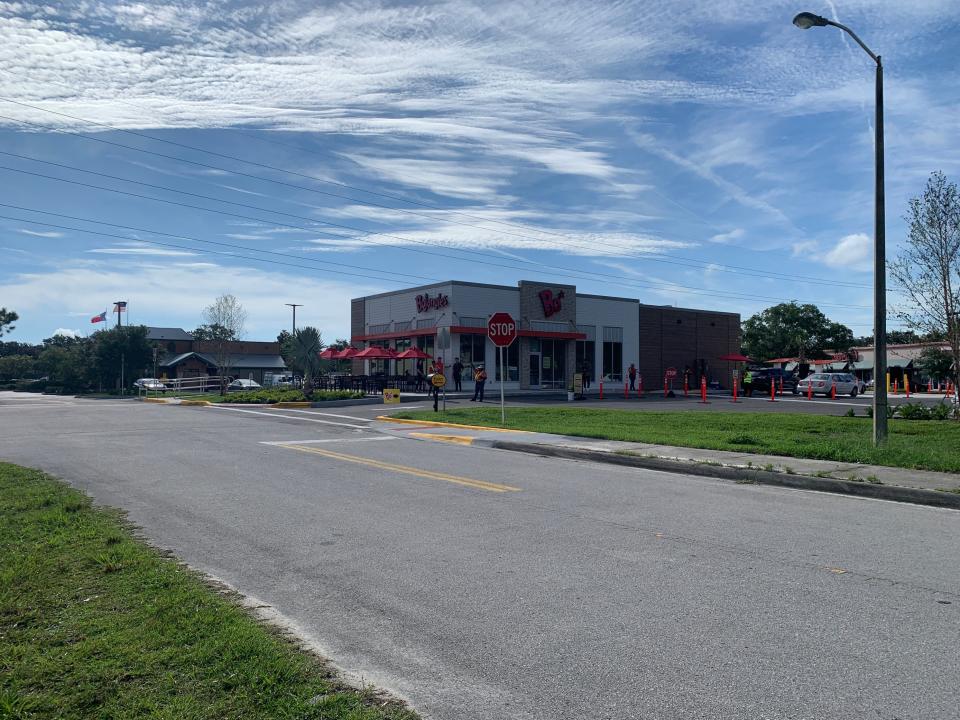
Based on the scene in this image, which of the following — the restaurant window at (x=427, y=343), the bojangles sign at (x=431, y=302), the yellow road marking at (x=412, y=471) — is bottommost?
the yellow road marking at (x=412, y=471)

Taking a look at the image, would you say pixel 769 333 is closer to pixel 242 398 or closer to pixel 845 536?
pixel 242 398

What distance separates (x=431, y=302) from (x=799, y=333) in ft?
206

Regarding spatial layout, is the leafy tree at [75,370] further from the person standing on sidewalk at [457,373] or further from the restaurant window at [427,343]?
the person standing on sidewalk at [457,373]

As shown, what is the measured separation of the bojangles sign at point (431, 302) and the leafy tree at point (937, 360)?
26.7 metres

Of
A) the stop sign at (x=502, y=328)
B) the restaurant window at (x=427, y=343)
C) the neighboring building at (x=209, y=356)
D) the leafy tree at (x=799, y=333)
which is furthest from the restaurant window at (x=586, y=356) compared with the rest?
the leafy tree at (x=799, y=333)

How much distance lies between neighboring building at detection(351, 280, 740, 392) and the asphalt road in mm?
33279

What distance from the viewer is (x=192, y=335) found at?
311ft

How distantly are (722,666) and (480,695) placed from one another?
1384 mm


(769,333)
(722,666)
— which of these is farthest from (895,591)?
(769,333)

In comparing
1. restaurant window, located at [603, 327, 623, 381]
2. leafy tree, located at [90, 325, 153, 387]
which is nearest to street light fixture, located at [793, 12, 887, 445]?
restaurant window, located at [603, 327, 623, 381]

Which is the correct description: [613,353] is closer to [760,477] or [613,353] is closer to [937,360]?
[937,360]

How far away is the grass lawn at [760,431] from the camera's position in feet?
41.2

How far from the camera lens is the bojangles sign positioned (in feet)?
145

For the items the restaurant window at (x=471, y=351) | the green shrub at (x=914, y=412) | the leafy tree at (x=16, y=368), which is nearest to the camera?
the green shrub at (x=914, y=412)
